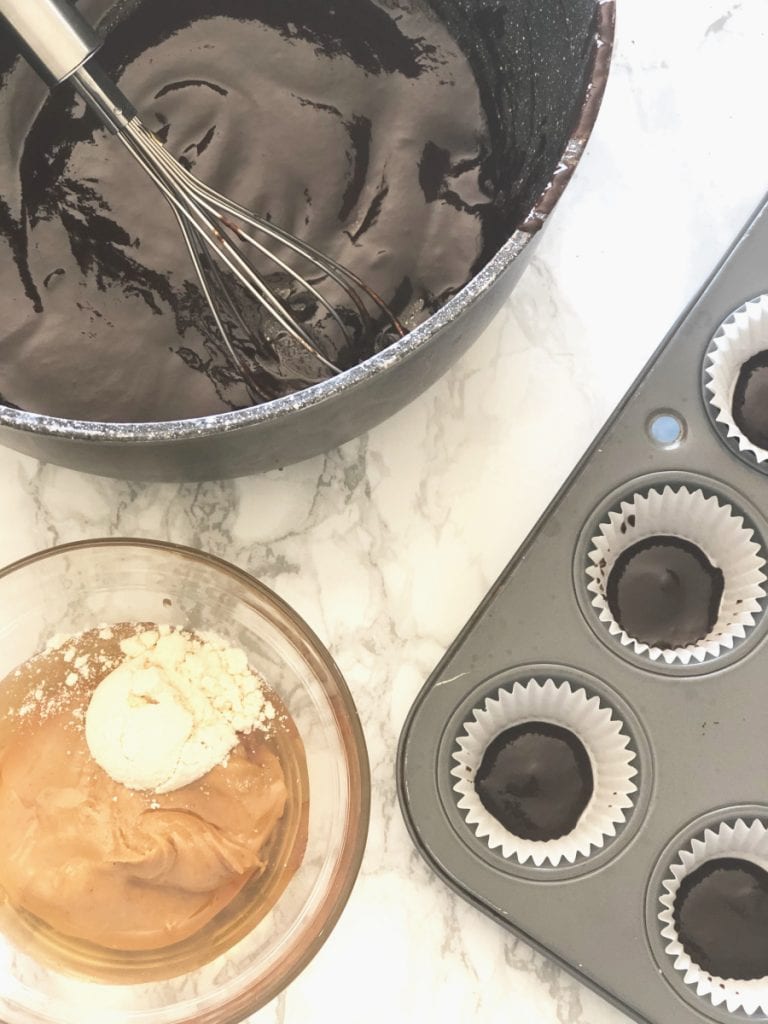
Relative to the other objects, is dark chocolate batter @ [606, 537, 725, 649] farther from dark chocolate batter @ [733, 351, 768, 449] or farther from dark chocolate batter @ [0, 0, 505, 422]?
dark chocolate batter @ [0, 0, 505, 422]

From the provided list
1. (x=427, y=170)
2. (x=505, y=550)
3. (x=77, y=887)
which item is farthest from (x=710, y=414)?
(x=77, y=887)

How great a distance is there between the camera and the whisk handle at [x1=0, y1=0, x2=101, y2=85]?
1.93ft

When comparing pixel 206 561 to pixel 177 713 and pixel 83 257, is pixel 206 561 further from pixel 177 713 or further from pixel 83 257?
pixel 83 257

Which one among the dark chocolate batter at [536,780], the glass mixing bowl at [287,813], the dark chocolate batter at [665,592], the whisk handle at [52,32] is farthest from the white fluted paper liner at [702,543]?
the whisk handle at [52,32]

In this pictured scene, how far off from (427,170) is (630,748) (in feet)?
1.73

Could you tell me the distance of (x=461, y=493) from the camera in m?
0.90

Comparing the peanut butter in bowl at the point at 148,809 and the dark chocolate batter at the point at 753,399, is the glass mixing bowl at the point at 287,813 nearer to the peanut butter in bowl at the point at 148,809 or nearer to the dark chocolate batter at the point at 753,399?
the peanut butter in bowl at the point at 148,809

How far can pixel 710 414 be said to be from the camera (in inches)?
33.5

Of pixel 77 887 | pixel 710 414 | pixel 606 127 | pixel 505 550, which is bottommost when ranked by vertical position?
pixel 77 887

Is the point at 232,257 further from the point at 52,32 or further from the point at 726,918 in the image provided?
the point at 726,918

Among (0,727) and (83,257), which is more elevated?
(83,257)

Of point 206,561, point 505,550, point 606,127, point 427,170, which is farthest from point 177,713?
point 606,127

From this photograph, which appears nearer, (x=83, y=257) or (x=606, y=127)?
(x=83, y=257)

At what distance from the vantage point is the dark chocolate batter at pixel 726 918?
0.87 meters
